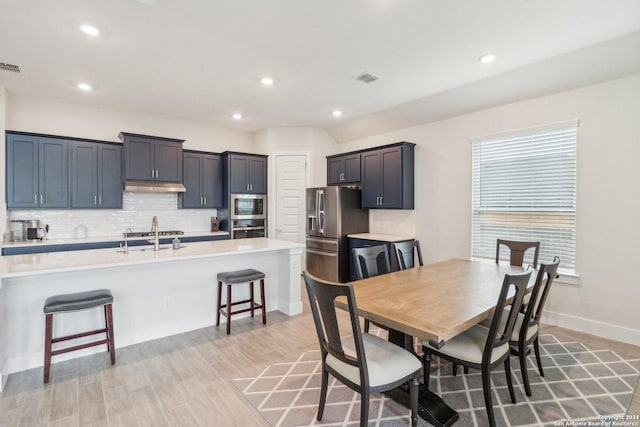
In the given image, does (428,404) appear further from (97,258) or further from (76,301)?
(97,258)

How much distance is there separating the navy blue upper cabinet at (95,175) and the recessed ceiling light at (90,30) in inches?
95.0

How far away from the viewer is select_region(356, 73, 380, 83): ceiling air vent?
363 cm

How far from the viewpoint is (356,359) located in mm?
1706

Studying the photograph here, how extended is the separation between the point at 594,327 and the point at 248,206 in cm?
517

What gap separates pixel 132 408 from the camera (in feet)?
6.86

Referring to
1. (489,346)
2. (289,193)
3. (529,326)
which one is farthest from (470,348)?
(289,193)

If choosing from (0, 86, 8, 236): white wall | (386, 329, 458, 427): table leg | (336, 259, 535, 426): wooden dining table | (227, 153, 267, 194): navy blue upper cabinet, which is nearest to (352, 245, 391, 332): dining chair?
(336, 259, 535, 426): wooden dining table

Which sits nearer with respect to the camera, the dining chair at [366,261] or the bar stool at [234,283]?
the dining chair at [366,261]

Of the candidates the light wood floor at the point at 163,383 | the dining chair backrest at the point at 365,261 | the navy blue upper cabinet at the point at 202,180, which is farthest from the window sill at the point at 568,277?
the navy blue upper cabinet at the point at 202,180

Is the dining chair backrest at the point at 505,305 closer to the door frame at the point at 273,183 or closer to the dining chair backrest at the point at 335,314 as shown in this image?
the dining chair backrest at the point at 335,314

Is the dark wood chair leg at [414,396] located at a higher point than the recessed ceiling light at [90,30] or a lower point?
lower

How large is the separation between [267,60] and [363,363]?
300 centimetres

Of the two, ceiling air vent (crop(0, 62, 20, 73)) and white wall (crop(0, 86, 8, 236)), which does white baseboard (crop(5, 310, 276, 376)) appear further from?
ceiling air vent (crop(0, 62, 20, 73))

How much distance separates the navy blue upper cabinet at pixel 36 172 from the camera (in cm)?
413
